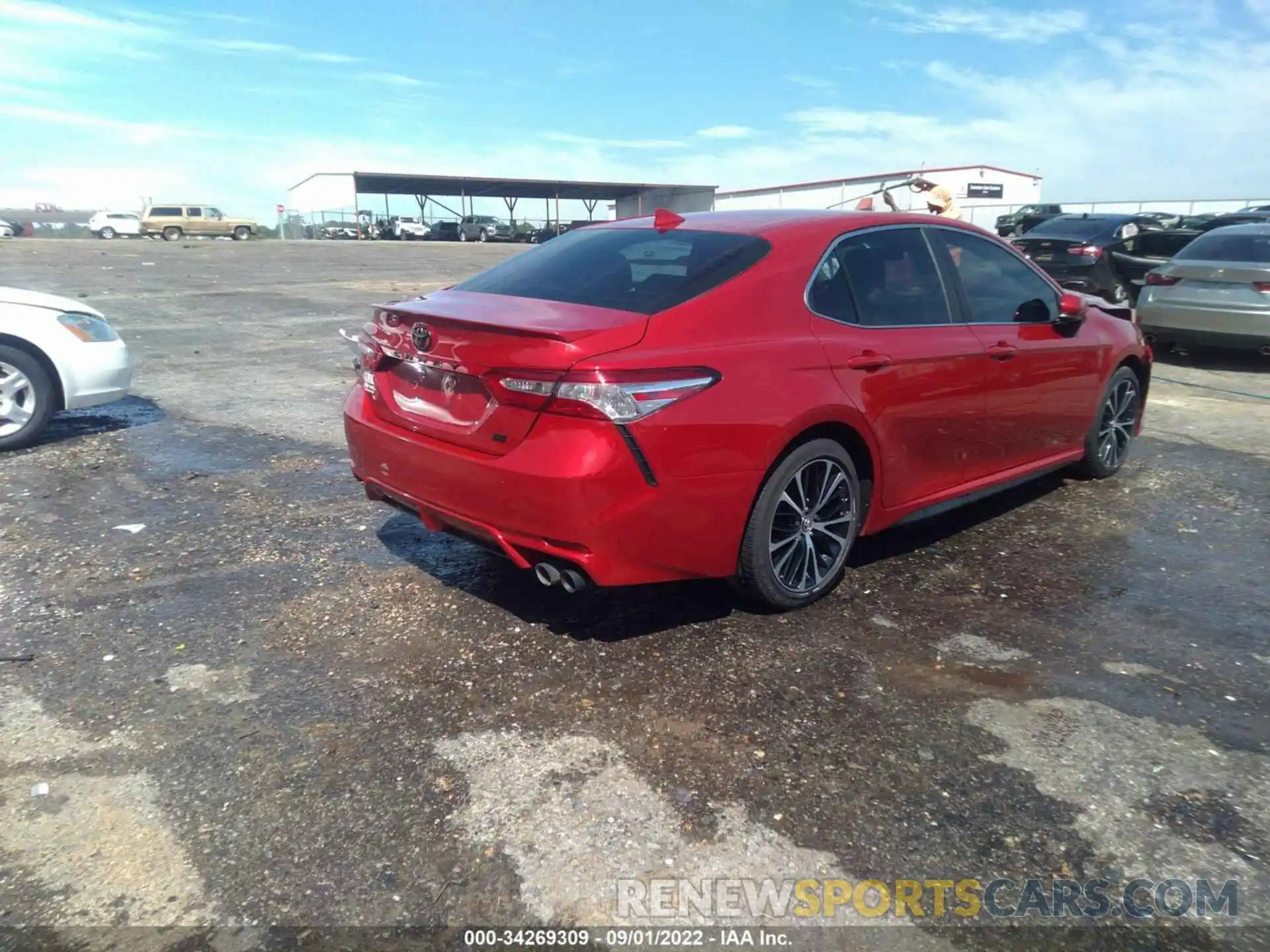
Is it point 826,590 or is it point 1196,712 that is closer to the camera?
point 1196,712

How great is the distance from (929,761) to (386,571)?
2.57 m

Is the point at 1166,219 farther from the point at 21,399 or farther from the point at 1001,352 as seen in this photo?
the point at 21,399

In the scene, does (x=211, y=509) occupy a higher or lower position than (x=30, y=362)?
lower

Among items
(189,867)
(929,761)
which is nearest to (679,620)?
(929,761)

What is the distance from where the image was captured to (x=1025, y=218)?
110 ft

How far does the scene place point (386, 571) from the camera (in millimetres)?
4391

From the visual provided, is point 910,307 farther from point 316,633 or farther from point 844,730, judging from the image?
point 316,633

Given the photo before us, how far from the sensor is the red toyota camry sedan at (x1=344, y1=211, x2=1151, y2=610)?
3.21 metres

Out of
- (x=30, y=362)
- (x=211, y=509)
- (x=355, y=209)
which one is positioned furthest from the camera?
(x=355, y=209)

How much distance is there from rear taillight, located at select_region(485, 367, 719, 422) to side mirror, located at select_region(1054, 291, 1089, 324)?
9.17 feet

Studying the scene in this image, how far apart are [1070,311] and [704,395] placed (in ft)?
9.33

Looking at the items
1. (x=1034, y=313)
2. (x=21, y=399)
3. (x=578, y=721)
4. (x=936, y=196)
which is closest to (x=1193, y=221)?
(x=936, y=196)

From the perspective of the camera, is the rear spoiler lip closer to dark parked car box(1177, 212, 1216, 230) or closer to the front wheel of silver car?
the front wheel of silver car

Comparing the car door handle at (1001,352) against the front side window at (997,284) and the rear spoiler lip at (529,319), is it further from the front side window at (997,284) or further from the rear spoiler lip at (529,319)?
the rear spoiler lip at (529,319)
